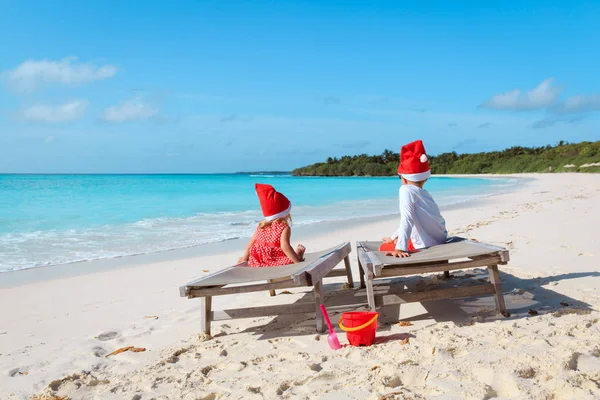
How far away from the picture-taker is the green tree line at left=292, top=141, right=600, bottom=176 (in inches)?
2044

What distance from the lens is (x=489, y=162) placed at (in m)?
70.1

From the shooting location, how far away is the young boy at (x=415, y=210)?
4.53 meters

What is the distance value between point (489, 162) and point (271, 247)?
233 feet

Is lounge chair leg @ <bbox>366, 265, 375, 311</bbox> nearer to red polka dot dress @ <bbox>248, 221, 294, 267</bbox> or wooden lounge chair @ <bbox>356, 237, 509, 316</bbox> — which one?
wooden lounge chair @ <bbox>356, 237, 509, 316</bbox>

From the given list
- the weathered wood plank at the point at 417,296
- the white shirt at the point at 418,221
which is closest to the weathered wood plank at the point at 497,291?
the weathered wood plank at the point at 417,296

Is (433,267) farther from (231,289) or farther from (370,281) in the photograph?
(231,289)

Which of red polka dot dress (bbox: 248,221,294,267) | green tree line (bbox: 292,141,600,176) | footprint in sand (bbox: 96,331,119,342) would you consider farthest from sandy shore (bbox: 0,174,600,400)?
green tree line (bbox: 292,141,600,176)

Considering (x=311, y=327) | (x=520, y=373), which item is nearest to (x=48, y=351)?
(x=311, y=327)

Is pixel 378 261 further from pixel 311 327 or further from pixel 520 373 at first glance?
pixel 520 373

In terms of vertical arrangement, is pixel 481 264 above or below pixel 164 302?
above

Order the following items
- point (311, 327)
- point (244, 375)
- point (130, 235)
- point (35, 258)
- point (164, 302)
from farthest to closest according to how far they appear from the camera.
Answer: point (130, 235)
point (35, 258)
point (164, 302)
point (311, 327)
point (244, 375)

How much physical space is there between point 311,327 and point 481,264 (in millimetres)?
1560

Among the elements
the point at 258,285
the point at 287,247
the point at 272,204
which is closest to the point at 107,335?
the point at 258,285

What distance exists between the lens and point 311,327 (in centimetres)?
430
